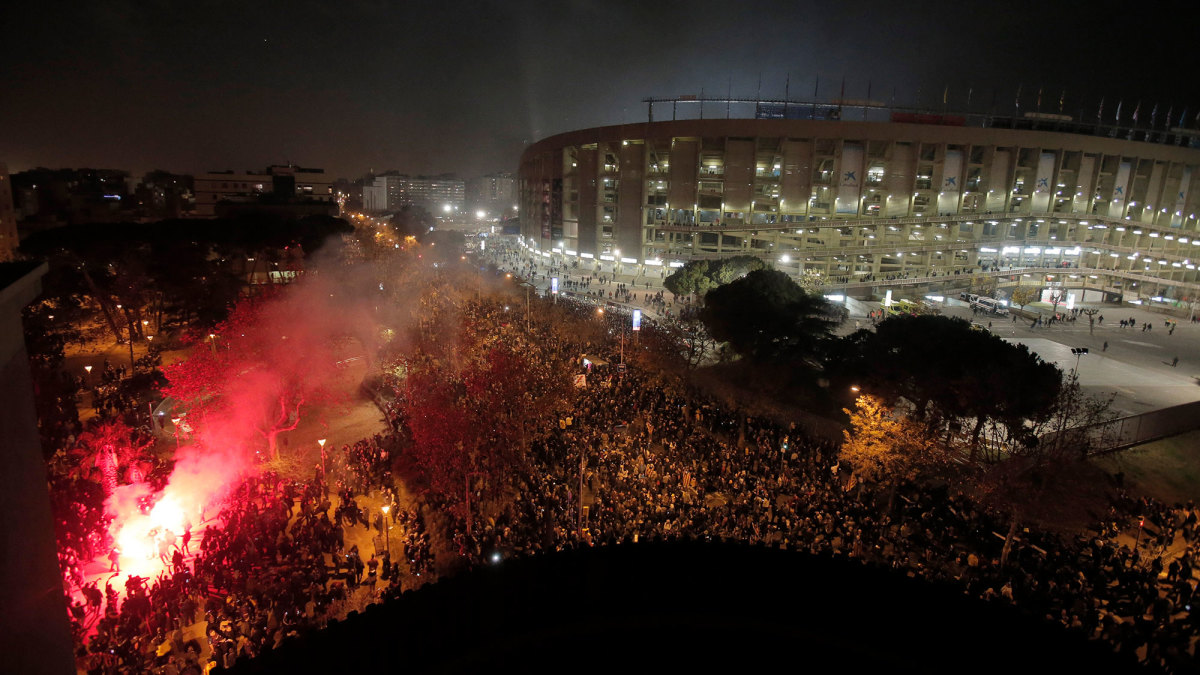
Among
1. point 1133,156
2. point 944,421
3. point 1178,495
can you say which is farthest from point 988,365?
point 1133,156

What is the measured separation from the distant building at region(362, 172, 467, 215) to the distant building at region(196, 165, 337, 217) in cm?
9837

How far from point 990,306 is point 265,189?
66.7 metres

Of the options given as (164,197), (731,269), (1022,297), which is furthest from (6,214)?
(1022,297)

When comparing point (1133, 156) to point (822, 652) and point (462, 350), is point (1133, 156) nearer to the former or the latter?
point (462, 350)

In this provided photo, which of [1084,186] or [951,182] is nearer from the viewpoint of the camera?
[951,182]

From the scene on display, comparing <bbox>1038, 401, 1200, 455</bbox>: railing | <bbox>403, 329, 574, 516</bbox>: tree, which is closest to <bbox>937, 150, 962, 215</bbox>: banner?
<bbox>1038, 401, 1200, 455</bbox>: railing

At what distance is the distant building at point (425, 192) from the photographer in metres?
171

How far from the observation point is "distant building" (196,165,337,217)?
2093 inches

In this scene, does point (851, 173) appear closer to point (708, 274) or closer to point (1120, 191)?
point (708, 274)

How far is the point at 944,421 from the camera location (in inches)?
634

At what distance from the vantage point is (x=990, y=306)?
37875 mm

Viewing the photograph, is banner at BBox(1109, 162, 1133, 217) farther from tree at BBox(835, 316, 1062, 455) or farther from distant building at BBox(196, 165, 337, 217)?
distant building at BBox(196, 165, 337, 217)

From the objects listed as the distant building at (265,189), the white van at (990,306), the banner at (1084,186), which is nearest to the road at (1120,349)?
the white van at (990,306)

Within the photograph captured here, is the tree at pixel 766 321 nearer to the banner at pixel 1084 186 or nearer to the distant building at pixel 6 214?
the distant building at pixel 6 214
